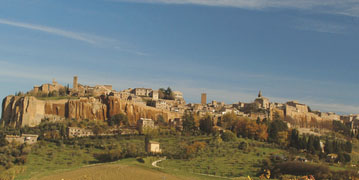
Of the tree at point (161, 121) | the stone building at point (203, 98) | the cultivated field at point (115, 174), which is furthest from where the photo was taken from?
the stone building at point (203, 98)

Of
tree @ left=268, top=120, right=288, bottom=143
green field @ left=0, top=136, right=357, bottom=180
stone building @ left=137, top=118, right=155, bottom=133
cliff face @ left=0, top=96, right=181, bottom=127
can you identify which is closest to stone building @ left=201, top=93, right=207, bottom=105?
cliff face @ left=0, top=96, right=181, bottom=127

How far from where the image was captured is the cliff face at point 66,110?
61.3m

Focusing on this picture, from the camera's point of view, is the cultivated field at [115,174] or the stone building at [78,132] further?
the stone building at [78,132]

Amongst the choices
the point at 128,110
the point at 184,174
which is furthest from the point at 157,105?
the point at 184,174

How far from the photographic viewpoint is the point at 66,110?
6562cm

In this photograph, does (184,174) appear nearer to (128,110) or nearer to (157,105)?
(128,110)

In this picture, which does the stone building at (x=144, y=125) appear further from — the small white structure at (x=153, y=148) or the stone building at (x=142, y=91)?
the stone building at (x=142, y=91)

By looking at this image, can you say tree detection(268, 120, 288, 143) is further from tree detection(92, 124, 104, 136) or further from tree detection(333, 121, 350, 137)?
tree detection(333, 121, 350, 137)

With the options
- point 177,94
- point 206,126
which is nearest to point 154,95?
point 177,94

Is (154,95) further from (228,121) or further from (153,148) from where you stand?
(153,148)

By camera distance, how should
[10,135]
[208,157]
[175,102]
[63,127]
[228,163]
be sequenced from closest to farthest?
1. [228,163]
2. [208,157]
3. [10,135]
4. [63,127]
5. [175,102]

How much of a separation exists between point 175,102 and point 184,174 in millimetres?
65681

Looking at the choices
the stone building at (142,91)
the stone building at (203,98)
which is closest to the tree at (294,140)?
the stone building at (142,91)

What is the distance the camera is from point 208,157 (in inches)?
1559
